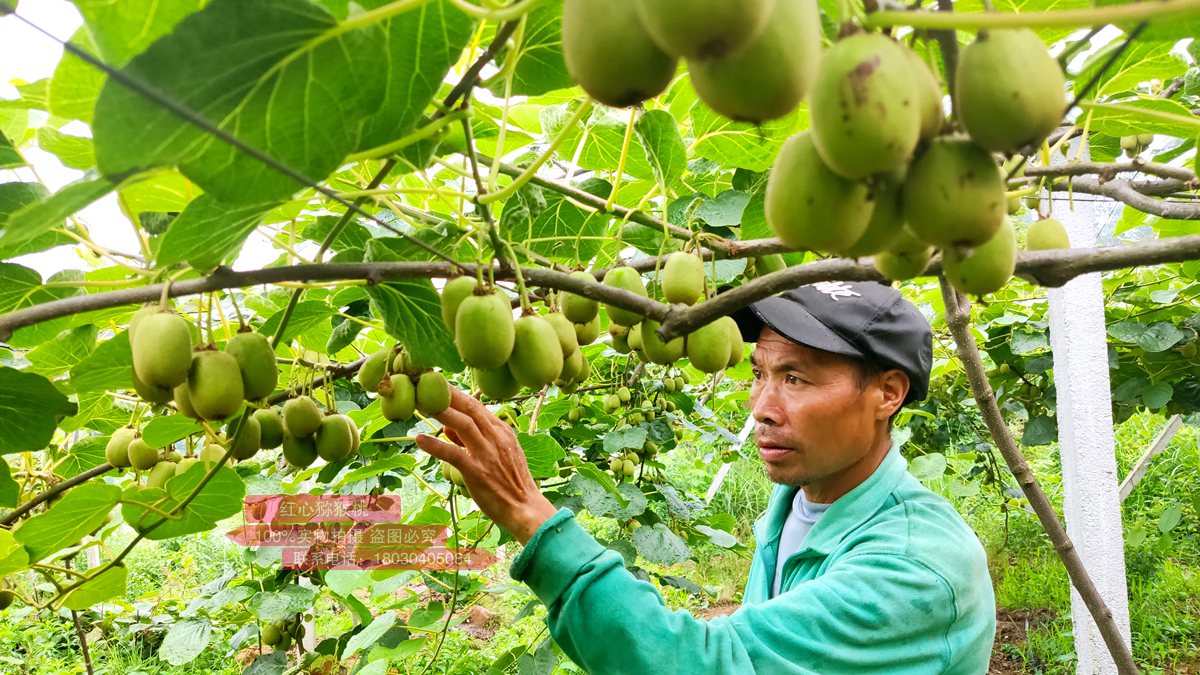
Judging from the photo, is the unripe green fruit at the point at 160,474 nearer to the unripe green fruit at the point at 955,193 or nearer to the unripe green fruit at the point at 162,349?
the unripe green fruit at the point at 162,349

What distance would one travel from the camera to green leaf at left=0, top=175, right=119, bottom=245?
62 centimetres

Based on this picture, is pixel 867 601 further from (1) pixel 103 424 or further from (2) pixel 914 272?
(1) pixel 103 424

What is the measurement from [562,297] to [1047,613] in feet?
17.9

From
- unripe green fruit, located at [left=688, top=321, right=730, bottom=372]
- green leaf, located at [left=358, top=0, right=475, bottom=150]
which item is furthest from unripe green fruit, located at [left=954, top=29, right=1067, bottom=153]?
unripe green fruit, located at [left=688, top=321, right=730, bottom=372]

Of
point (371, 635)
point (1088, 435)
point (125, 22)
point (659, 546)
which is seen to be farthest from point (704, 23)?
point (1088, 435)

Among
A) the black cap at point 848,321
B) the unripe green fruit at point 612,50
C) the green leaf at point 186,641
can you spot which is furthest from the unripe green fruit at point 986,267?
the green leaf at point 186,641

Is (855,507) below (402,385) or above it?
below

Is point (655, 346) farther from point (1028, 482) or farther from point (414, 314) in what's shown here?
point (1028, 482)

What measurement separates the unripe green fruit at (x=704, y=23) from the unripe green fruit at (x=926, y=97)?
91 mm

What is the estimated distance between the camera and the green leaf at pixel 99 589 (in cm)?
158

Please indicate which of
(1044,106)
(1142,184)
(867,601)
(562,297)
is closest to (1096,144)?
(1142,184)

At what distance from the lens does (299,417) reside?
138 centimetres

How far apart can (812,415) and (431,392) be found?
3.24 feet

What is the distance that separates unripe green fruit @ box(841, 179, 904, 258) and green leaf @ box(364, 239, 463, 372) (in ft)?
2.41
